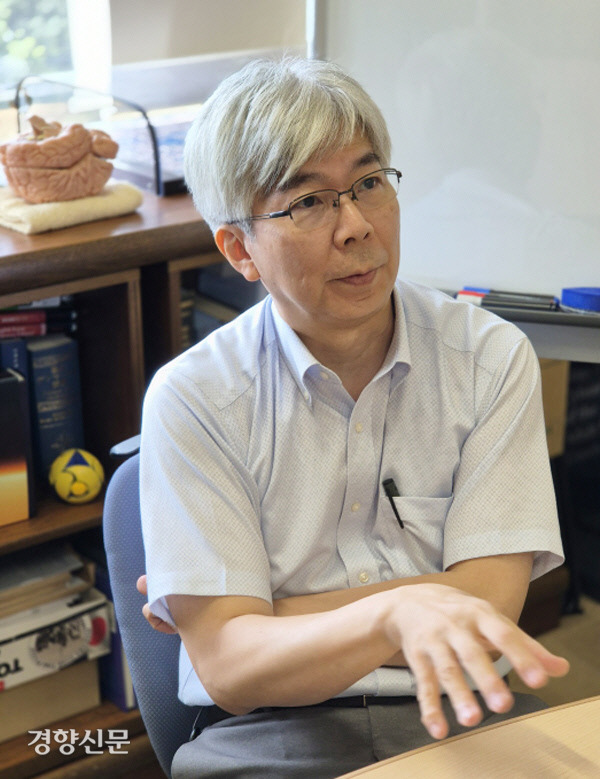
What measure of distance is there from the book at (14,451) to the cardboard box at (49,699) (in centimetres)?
34

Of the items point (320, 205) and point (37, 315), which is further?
point (37, 315)

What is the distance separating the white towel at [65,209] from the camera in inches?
66.4

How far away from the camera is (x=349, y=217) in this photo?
3.80ft

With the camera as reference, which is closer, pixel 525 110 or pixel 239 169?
pixel 239 169

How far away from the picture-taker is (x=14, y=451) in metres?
1.72

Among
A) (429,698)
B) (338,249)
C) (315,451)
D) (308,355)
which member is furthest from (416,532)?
(429,698)

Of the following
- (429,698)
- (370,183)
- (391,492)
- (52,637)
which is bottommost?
(52,637)

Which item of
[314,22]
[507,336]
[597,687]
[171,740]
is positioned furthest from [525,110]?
[597,687]

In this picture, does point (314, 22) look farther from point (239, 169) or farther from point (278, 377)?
point (278, 377)

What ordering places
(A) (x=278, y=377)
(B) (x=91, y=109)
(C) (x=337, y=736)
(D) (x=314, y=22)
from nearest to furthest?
1. (C) (x=337, y=736)
2. (A) (x=278, y=377)
3. (D) (x=314, y=22)
4. (B) (x=91, y=109)

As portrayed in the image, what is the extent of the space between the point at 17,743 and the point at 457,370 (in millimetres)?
1167

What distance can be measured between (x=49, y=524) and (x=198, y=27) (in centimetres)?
109

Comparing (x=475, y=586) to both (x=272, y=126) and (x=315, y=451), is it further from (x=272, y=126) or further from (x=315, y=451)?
(x=272, y=126)

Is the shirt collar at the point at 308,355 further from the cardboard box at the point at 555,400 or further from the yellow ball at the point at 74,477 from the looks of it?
the cardboard box at the point at 555,400
